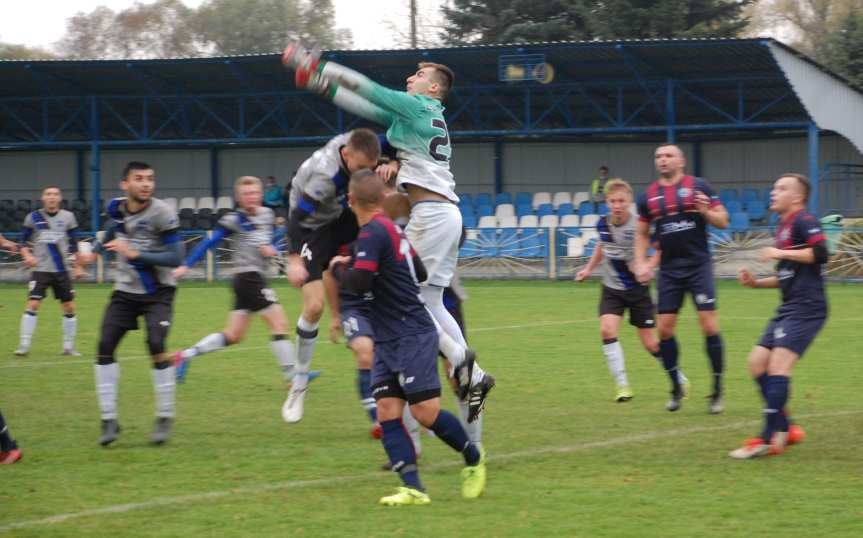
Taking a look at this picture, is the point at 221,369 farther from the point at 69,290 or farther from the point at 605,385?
the point at 605,385

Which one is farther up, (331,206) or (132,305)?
(331,206)

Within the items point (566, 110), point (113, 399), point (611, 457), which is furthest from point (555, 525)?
point (566, 110)

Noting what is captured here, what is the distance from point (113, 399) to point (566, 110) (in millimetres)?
26017

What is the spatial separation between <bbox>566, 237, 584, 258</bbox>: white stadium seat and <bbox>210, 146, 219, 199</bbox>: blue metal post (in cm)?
1766

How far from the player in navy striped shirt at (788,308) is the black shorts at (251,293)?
455 cm

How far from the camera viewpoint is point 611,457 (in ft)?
A: 24.1

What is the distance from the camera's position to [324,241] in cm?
821

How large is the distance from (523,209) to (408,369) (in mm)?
28153

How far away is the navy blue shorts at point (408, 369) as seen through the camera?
6113 mm

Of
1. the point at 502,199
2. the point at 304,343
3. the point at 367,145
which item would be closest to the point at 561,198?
the point at 502,199

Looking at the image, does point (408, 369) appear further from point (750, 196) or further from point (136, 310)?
point (750, 196)

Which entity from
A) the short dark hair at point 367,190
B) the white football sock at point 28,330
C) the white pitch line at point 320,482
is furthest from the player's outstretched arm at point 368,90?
the white football sock at point 28,330

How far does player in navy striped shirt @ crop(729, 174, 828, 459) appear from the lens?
7.23m

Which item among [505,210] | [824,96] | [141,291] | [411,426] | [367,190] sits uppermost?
[824,96]
